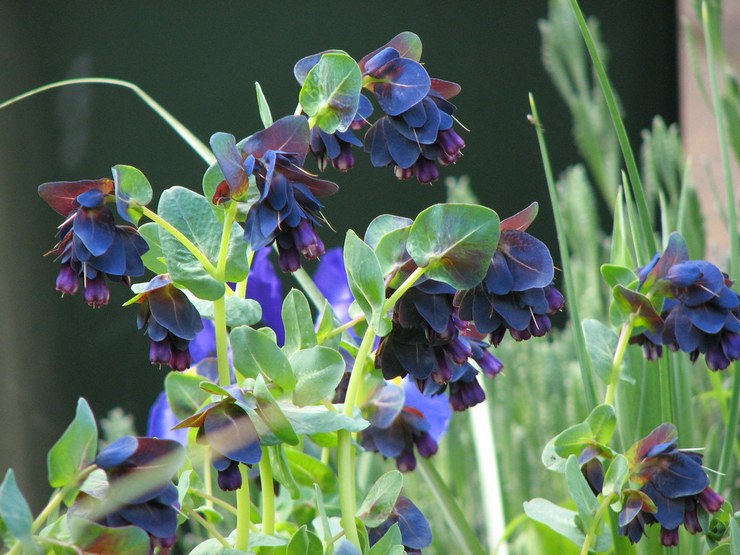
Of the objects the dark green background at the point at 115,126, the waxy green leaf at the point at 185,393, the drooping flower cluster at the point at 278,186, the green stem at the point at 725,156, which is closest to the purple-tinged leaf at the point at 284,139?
the drooping flower cluster at the point at 278,186

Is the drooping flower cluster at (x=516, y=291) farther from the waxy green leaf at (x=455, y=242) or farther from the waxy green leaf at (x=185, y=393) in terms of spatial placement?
the waxy green leaf at (x=185, y=393)

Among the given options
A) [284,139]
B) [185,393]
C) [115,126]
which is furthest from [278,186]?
[115,126]

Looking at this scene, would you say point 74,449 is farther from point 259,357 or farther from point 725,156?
point 725,156

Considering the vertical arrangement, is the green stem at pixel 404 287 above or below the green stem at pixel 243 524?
above

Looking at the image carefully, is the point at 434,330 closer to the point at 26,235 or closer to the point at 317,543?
the point at 317,543

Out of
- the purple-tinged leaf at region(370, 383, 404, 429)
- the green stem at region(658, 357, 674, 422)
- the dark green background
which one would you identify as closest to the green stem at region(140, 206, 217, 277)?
the purple-tinged leaf at region(370, 383, 404, 429)

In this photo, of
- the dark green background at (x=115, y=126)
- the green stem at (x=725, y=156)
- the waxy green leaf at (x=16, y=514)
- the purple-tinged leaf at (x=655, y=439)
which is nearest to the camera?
the waxy green leaf at (x=16, y=514)

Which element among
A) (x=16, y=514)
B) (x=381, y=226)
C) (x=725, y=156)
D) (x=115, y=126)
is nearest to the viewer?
(x=16, y=514)
